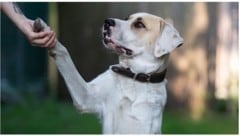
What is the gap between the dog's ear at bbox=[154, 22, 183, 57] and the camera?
2.60 m

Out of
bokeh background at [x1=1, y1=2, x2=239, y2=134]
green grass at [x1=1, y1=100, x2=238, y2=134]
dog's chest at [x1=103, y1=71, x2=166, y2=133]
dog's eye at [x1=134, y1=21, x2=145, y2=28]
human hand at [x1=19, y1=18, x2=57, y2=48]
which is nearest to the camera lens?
human hand at [x1=19, y1=18, x2=57, y2=48]

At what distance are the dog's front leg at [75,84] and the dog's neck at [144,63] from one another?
17 cm

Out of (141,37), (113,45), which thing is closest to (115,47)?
(113,45)

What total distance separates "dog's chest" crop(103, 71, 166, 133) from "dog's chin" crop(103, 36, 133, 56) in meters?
0.11

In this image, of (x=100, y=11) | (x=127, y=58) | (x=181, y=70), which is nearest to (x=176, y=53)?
Answer: (x=181, y=70)

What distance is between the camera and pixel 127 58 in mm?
2643

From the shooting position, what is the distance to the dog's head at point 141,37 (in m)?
2.61

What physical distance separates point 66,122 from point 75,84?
4.12m

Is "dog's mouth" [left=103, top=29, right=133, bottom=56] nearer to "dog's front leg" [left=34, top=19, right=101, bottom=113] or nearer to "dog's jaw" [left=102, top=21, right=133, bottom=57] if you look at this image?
"dog's jaw" [left=102, top=21, right=133, bottom=57]

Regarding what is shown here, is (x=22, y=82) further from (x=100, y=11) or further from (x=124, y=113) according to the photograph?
(x=124, y=113)

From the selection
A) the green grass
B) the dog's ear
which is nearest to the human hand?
the dog's ear

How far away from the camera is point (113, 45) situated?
260 centimetres

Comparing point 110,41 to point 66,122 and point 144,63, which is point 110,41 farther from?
point 66,122

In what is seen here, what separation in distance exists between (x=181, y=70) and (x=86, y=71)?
0.96m
